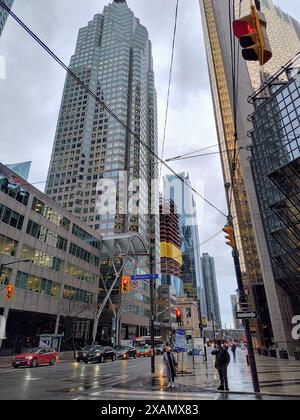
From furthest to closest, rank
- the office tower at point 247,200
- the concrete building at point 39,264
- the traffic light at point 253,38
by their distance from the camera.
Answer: the office tower at point 247,200 < the concrete building at point 39,264 < the traffic light at point 253,38

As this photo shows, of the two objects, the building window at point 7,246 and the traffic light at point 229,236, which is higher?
the building window at point 7,246

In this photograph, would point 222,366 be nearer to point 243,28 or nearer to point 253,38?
point 253,38

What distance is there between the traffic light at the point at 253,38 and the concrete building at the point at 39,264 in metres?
33.0

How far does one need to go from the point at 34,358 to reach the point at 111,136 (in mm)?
114479

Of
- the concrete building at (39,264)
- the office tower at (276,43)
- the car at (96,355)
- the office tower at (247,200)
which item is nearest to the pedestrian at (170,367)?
the office tower at (247,200)

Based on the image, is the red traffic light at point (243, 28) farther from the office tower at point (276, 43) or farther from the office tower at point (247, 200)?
the office tower at point (276, 43)

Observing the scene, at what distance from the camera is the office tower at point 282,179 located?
34.5 metres

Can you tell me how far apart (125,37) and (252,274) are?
493ft

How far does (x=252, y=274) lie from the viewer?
2461 inches

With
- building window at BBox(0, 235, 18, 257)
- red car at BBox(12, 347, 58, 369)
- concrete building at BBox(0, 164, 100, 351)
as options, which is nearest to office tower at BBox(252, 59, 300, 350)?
red car at BBox(12, 347, 58, 369)

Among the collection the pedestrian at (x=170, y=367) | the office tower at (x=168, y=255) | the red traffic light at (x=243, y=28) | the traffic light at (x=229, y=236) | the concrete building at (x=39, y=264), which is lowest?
the pedestrian at (x=170, y=367)

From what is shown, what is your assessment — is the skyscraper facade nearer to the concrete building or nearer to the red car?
the concrete building

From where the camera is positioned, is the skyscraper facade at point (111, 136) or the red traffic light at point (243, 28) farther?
Answer: the skyscraper facade at point (111, 136)
